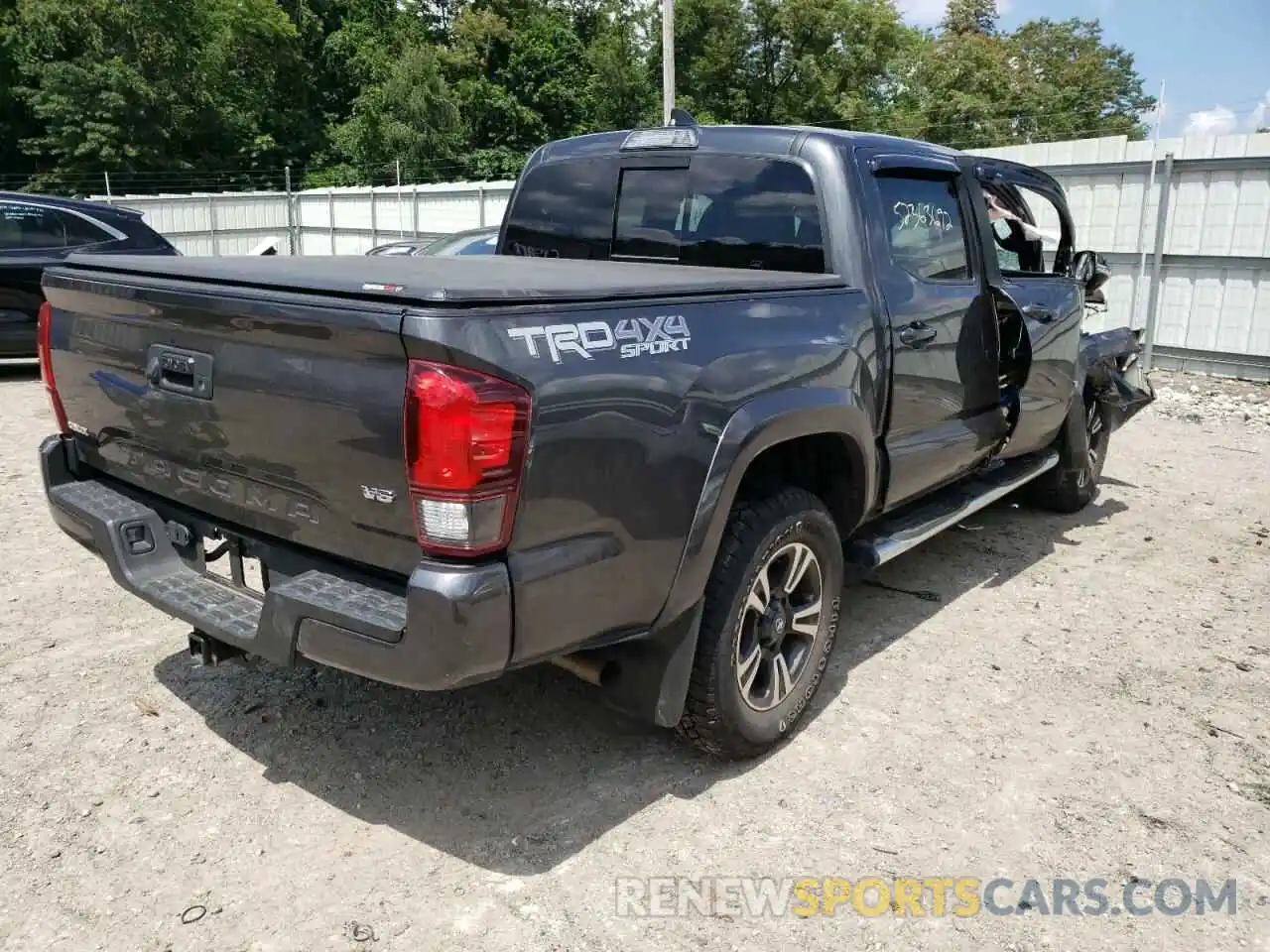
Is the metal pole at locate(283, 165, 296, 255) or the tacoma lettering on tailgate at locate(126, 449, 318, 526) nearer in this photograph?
the tacoma lettering on tailgate at locate(126, 449, 318, 526)

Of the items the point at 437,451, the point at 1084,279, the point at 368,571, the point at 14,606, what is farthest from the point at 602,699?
the point at 1084,279

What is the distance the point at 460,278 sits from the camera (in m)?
2.81

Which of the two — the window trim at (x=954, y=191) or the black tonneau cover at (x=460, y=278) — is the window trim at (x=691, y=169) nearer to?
the black tonneau cover at (x=460, y=278)

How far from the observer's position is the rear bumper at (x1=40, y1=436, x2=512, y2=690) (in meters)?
2.45

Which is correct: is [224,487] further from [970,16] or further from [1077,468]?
[970,16]

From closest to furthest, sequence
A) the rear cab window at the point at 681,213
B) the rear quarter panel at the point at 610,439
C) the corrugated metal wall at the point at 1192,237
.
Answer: the rear quarter panel at the point at 610,439
the rear cab window at the point at 681,213
the corrugated metal wall at the point at 1192,237

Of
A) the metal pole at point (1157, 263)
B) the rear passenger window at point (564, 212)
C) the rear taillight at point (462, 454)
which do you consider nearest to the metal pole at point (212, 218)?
the metal pole at point (1157, 263)

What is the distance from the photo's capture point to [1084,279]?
5730mm

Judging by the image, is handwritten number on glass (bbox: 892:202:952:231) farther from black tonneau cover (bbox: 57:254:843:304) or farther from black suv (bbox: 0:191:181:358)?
black suv (bbox: 0:191:181:358)

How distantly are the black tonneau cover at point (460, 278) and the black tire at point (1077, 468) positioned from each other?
9.81 feet

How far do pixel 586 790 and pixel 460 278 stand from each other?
1.66 meters

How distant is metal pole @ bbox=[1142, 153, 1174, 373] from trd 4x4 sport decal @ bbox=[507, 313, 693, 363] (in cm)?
994

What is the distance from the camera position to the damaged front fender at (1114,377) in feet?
20.3

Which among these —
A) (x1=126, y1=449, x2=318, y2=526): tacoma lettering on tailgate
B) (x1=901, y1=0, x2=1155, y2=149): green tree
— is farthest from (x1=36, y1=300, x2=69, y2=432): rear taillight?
(x1=901, y1=0, x2=1155, y2=149): green tree
